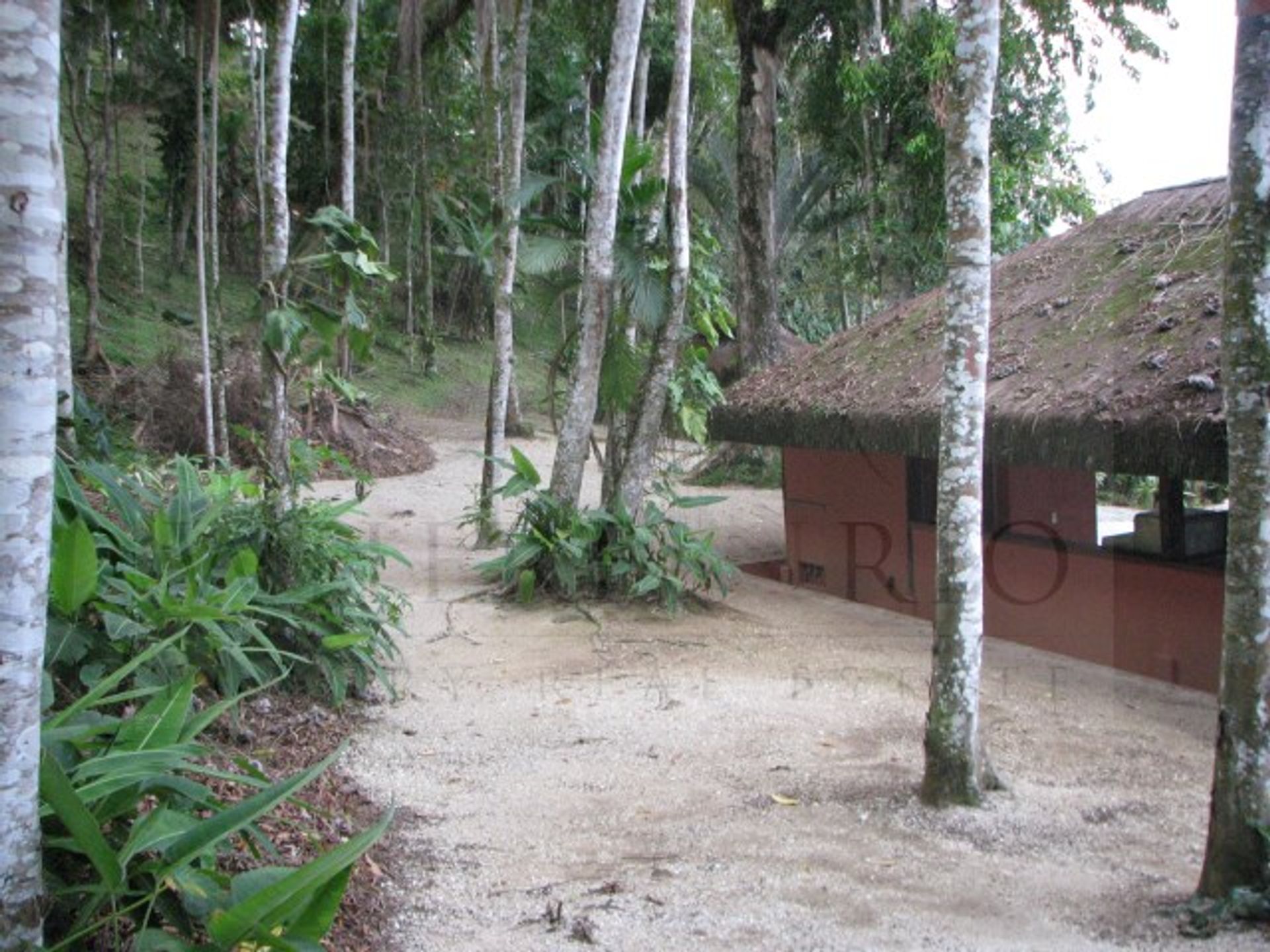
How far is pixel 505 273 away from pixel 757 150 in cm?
525

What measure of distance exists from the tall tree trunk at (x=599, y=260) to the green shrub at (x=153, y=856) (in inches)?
263

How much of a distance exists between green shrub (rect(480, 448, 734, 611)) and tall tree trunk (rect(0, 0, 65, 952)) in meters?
6.67

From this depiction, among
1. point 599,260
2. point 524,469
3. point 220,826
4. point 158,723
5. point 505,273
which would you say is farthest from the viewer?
point 505,273

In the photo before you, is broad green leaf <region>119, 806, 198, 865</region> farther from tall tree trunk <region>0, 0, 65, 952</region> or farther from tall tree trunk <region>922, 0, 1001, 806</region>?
tall tree trunk <region>922, 0, 1001, 806</region>

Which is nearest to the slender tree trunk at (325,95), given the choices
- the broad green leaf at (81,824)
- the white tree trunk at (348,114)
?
the white tree trunk at (348,114)

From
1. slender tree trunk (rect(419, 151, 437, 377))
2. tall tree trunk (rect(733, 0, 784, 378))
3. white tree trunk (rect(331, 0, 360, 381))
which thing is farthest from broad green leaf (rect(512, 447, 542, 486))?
slender tree trunk (rect(419, 151, 437, 377))

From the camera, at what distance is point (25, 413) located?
2152mm

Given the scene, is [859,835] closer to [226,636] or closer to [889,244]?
[226,636]

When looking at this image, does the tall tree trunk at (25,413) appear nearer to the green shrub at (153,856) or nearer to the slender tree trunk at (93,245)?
the green shrub at (153,856)

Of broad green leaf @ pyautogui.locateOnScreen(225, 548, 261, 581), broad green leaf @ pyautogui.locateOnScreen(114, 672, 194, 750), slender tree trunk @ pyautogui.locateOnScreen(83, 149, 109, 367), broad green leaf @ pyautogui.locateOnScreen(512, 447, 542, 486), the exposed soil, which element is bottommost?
the exposed soil

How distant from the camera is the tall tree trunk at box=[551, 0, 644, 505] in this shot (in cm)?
912

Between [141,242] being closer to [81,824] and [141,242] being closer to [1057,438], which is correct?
[1057,438]

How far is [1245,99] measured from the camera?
11.8 feet

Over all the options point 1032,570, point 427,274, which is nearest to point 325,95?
point 427,274
